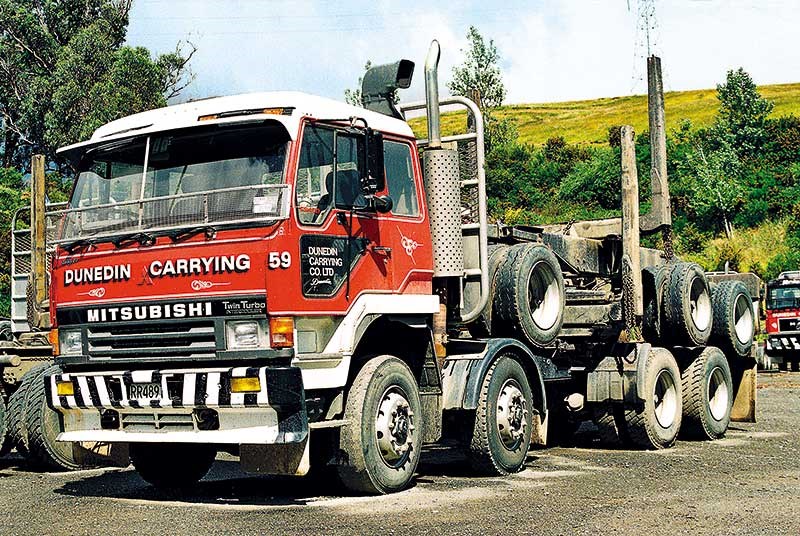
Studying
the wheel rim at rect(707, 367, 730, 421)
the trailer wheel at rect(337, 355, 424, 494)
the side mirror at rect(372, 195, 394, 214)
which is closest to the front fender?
the trailer wheel at rect(337, 355, 424, 494)

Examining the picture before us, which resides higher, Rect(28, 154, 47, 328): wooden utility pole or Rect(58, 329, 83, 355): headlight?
Rect(28, 154, 47, 328): wooden utility pole

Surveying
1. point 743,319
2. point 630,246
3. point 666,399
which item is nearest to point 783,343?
point 743,319

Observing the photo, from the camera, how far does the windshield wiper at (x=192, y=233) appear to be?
331 inches

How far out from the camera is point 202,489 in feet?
32.8

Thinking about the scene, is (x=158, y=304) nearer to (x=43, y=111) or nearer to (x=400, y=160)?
(x=400, y=160)

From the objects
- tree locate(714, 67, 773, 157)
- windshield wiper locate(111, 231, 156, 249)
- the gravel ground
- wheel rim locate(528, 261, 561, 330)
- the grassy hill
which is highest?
the grassy hill

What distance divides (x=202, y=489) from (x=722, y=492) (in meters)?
4.36

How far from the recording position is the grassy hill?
8719 cm

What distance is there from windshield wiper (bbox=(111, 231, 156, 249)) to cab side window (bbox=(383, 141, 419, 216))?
6.69 ft

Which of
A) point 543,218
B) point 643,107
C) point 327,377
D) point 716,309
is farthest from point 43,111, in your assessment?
point 643,107

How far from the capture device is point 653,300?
12789 millimetres

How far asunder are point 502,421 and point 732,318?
4.84 m

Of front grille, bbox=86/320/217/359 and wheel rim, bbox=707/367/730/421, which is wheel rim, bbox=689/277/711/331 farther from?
front grille, bbox=86/320/217/359

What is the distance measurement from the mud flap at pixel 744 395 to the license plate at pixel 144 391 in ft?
29.4
